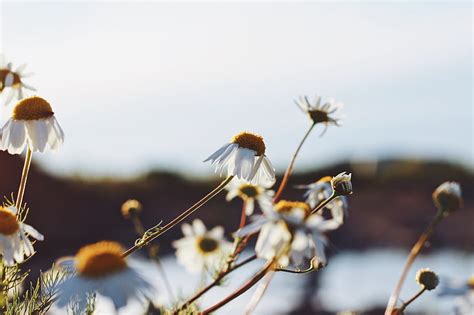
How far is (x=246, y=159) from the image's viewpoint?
1.24 metres

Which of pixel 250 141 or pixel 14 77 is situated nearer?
pixel 250 141

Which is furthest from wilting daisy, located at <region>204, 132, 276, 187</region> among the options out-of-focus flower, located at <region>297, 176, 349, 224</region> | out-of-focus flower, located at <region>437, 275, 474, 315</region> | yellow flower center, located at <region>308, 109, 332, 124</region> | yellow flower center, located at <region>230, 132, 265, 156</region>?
out-of-focus flower, located at <region>437, 275, 474, 315</region>

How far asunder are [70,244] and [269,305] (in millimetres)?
2126

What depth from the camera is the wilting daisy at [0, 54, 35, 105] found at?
1.42m

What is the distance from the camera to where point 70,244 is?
568 centimetres

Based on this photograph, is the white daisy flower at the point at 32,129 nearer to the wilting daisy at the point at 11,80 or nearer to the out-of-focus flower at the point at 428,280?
the wilting daisy at the point at 11,80

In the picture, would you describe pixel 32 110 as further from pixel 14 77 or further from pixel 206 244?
pixel 206 244

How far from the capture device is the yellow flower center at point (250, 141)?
1.28 metres

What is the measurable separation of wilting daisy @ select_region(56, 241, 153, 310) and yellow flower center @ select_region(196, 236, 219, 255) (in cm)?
69

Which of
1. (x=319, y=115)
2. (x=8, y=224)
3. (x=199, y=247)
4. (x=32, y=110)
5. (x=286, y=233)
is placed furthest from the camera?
(x=199, y=247)

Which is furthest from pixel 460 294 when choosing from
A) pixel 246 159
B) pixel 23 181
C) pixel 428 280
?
pixel 23 181

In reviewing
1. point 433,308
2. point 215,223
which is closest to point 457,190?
point 433,308

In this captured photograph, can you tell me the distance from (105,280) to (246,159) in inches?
16.3

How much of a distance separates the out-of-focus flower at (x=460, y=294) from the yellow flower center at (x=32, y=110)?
73 cm
